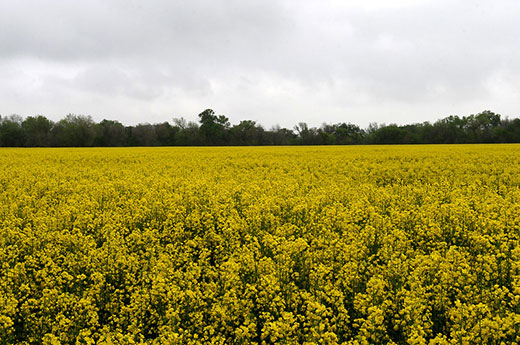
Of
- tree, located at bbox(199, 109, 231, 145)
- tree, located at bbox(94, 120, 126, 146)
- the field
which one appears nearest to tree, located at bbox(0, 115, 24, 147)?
tree, located at bbox(94, 120, 126, 146)

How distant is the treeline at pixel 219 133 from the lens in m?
66.4

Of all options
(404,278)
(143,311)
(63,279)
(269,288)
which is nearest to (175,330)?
(143,311)

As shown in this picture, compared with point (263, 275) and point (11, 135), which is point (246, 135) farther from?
point (263, 275)

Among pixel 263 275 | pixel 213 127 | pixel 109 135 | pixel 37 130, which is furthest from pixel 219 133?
pixel 263 275

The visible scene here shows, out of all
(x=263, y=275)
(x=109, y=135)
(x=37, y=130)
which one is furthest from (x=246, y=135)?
(x=263, y=275)

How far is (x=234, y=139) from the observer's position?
245 feet

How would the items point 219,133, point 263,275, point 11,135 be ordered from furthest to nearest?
point 219,133 < point 11,135 < point 263,275

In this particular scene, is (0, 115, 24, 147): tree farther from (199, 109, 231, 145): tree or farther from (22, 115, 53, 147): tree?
(199, 109, 231, 145): tree

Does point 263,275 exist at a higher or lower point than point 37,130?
lower

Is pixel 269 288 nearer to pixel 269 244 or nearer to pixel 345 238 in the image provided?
pixel 269 244

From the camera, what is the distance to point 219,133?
74.7 metres

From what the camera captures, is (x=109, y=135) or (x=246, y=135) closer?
(x=109, y=135)

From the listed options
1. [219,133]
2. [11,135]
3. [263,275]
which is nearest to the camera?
[263,275]

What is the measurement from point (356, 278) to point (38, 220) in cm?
606
